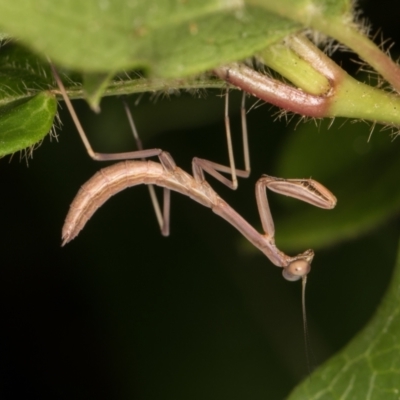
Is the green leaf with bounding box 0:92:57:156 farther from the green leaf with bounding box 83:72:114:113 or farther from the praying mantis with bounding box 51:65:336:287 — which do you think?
the green leaf with bounding box 83:72:114:113

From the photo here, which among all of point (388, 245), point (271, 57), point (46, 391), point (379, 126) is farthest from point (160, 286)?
point (271, 57)

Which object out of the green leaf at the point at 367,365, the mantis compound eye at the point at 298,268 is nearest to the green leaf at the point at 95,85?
the green leaf at the point at 367,365

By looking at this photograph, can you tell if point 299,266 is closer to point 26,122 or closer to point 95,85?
point 26,122

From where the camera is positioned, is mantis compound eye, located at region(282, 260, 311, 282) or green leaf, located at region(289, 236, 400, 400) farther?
mantis compound eye, located at region(282, 260, 311, 282)

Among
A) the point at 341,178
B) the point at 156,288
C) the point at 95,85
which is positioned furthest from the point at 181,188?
the point at 95,85

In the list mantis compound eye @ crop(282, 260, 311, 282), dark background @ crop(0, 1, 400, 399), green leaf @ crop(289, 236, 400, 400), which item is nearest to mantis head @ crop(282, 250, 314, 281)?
mantis compound eye @ crop(282, 260, 311, 282)

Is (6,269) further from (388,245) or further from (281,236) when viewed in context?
(388,245)

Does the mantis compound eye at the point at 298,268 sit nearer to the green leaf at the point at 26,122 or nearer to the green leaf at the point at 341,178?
the green leaf at the point at 341,178
